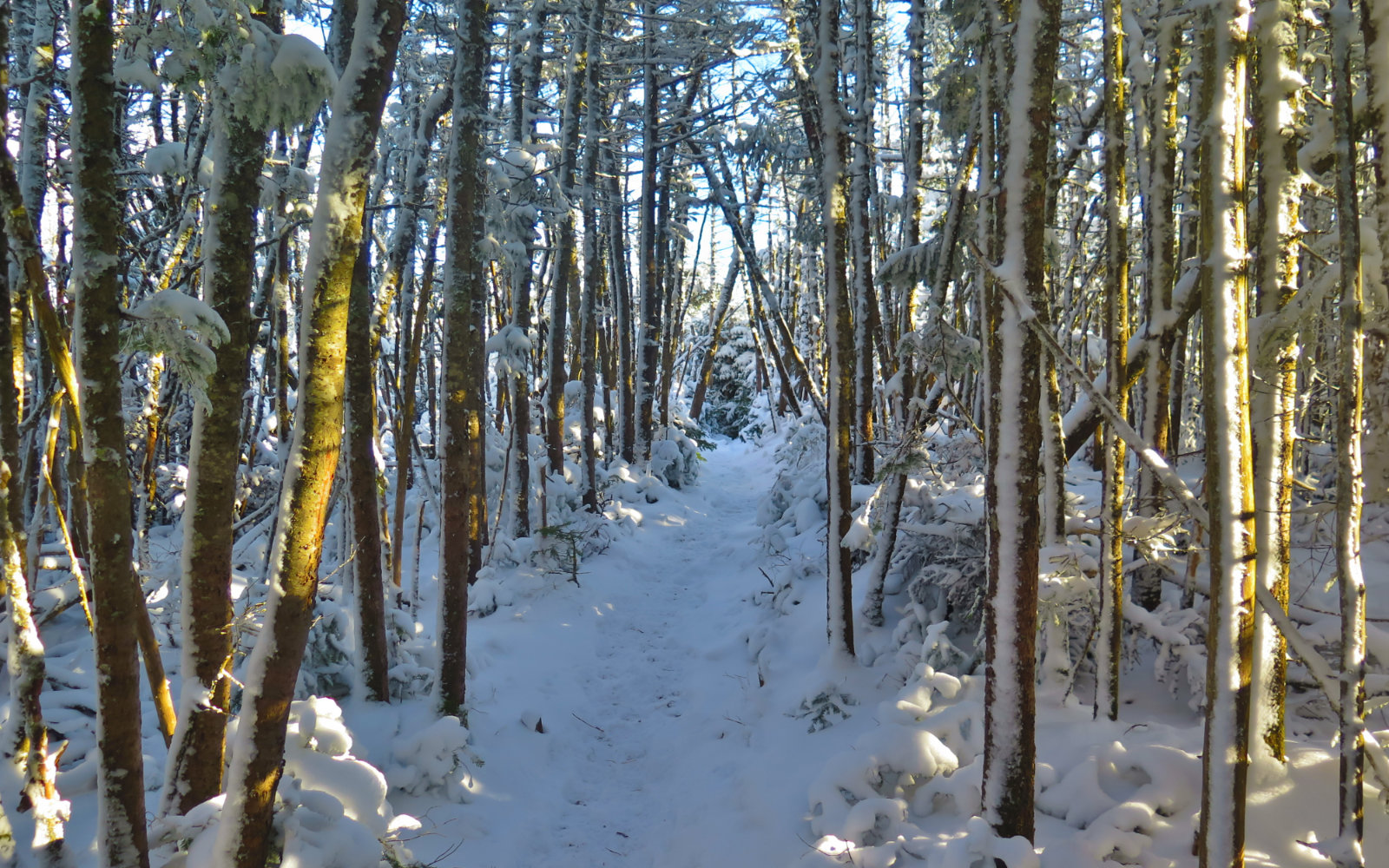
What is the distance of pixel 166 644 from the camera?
18.8 feet

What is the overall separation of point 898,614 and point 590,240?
329 inches

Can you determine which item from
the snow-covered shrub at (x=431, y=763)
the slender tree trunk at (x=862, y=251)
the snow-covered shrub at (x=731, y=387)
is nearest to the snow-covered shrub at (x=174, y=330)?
the snow-covered shrub at (x=431, y=763)

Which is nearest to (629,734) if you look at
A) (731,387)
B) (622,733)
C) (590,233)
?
(622,733)

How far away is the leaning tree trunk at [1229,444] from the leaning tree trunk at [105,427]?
3.74 meters

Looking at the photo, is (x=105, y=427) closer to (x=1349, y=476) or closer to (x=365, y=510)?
(x=365, y=510)

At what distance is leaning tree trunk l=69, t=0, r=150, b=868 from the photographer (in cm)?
251

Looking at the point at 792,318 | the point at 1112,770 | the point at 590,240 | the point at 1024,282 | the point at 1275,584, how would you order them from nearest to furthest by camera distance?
the point at 1024,282 → the point at 1275,584 → the point at 1112,770 → the point at 590,240 → the point at 792,318

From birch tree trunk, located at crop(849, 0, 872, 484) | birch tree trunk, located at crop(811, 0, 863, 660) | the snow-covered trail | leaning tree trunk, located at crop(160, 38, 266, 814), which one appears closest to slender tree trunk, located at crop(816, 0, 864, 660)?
birch tree trunk, located at crop(811, 0, 863, 660)

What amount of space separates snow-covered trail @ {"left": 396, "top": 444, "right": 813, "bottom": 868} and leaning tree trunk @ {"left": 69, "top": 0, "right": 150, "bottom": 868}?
1.90 meters

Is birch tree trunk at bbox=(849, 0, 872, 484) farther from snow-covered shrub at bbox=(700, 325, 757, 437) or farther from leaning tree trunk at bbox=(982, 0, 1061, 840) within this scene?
snow-covered shrub at bbox=(700, 325, 757, 437)

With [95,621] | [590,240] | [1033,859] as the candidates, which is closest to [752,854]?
[1033,859]

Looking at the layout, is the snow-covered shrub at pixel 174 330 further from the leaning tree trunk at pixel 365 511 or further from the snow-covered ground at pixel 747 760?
the leaning tree trunk at pixel 365 511

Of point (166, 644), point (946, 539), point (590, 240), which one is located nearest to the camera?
point (166, 644)

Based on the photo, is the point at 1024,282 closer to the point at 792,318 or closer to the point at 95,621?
the point at 95,621
